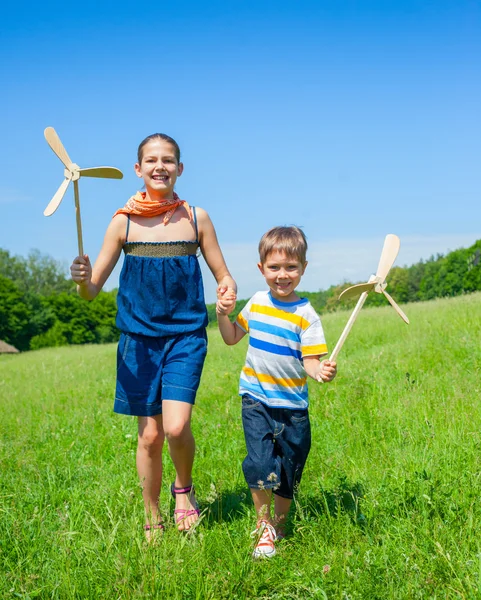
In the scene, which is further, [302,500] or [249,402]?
[302,500]

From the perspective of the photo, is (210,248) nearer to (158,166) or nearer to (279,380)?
(158,166)

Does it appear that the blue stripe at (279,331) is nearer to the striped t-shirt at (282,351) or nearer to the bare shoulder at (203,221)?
the striped t-shirt at (282,351)

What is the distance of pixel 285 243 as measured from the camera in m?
3.26

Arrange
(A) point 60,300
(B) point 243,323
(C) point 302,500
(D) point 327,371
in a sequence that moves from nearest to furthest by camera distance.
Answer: (D) point 327,371 → (B) point 243,323 → (C) point 302,500 → (A) point 60,300

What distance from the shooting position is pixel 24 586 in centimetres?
262

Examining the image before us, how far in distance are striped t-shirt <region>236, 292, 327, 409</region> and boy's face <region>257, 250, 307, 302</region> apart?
0.09 m

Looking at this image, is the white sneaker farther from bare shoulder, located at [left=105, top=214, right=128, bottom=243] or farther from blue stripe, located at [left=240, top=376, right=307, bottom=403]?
bare shoulder, located at [left=105, top=214, right=128, bottom=243]

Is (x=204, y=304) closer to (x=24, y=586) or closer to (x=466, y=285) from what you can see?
(x=24, y=586)

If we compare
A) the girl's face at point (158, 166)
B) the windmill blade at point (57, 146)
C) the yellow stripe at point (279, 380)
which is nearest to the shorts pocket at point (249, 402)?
the yellow stripe at point (279, 380)

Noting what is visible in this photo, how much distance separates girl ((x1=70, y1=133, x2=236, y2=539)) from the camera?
346 centimetres

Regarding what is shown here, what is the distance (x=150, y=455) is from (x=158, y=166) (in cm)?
168

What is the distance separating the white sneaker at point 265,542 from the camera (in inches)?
117

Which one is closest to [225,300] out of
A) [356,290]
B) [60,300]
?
[356,290]

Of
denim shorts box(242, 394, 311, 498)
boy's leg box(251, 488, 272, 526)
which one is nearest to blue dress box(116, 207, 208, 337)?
denim shorts box(242, 394, 311, 498)
